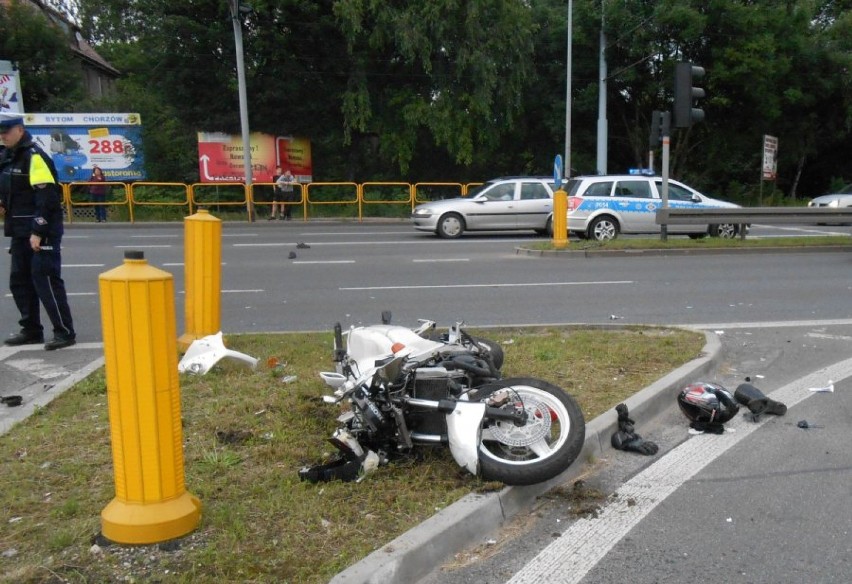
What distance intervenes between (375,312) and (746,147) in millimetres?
28858

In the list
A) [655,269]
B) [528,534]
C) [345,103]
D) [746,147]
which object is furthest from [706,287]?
[746,147]

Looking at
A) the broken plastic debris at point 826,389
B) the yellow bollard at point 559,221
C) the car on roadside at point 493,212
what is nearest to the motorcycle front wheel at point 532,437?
the broken plastic debris at point 826,389

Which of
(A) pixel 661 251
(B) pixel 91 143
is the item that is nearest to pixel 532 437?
(A) pixel 661 251

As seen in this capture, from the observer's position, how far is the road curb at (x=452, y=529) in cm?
313

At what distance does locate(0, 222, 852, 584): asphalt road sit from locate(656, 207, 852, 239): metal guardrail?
1.71 m

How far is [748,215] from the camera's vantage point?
56.5 feet

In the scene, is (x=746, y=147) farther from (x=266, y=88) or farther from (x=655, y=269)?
(x=655, y=269)

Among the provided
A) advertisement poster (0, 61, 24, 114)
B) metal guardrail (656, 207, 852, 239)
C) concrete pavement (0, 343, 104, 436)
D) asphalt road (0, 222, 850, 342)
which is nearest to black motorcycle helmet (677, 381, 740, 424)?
asphalt road (0, 222, 850, 342)

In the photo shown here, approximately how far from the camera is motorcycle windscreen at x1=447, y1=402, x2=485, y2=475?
155 inches

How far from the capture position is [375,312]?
936cm

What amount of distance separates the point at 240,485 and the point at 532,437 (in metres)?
1.56

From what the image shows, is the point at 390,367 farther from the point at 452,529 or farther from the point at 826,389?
the point at 826,389

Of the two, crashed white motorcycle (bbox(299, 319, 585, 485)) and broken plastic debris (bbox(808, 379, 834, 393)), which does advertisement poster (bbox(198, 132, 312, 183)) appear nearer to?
broken plastic debris (bbox(808, 379, 834, 393))

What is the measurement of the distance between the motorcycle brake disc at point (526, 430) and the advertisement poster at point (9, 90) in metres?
31.6
